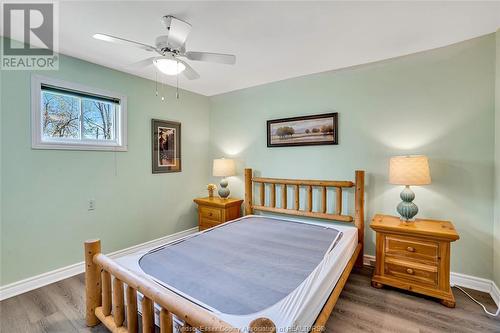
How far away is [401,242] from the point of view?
2.23 meters

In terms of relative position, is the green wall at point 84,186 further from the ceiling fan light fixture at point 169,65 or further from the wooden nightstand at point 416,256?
the wooden nightstand at point 416,256

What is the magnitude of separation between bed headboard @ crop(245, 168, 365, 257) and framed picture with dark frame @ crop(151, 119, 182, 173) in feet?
3.81

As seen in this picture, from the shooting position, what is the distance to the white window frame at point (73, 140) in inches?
93.0

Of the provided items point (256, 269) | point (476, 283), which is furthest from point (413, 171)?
point (256, 269)

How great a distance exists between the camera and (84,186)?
8.97 feet

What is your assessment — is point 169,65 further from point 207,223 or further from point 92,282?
point 207,223

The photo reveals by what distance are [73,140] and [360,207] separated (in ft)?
11.2

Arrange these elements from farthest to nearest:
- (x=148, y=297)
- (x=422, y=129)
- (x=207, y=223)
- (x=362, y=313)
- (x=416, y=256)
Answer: (x=207, y=223) < (x=422, y=129) < (x=416, y=256) < (x=362, y=313) < (x=148, y=297)

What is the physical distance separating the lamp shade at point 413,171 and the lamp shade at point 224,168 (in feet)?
7.23

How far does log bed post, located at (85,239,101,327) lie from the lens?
170 cm

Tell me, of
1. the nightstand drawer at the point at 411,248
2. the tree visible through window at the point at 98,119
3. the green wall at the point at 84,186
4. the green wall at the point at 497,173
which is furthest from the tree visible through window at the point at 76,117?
the green wall at the point at 497,173

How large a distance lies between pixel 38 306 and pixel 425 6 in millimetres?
4042

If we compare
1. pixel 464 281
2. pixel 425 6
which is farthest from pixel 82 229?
pixel 464 281

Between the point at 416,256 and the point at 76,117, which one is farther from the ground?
the point at 76,117
